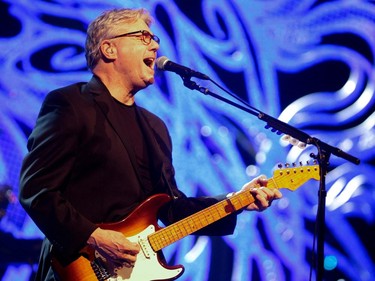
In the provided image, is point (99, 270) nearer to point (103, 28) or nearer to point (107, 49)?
point (107, 49)

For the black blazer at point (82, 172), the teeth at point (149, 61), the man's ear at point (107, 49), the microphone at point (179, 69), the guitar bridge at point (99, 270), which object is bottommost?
the guitar bridge at point (99, 270)

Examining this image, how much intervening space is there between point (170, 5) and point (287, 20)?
2.85 feet

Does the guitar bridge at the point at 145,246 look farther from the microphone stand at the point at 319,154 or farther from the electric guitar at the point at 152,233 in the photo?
the microphone stand at the point at 319,154

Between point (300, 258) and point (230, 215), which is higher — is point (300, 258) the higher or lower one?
the lower one

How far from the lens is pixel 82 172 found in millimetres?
2154

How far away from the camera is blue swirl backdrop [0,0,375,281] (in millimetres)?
3082

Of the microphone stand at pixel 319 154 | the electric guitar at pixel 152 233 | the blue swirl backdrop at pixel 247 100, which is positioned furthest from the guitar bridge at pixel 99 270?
the blue swirl backdrop at pixel 247 100

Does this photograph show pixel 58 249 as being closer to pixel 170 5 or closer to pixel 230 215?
pixel 230 215

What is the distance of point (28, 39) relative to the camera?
3.12 meters

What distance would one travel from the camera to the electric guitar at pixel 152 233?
1.97 metres

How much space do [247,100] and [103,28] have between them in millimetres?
1400

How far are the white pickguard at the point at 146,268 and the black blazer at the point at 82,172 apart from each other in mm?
131

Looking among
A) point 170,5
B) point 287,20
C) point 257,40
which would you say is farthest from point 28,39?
point 287,20

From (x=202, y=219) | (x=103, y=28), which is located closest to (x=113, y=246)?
(x=202, y=219)
